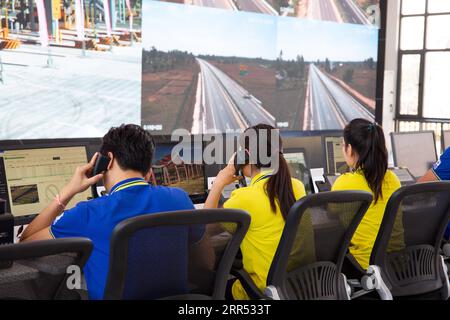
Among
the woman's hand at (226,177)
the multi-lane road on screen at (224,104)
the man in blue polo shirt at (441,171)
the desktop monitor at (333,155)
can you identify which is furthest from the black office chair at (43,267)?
the multi-lane road on screen at (224,104)

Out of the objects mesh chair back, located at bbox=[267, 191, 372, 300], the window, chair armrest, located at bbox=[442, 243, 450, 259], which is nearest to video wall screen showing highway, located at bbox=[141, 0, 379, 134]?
chair armrest, located at bbox=[442, 243, 450, 259]

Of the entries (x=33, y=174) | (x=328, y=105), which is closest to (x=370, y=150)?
(x=33, y=174)

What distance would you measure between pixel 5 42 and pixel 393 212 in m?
2.74

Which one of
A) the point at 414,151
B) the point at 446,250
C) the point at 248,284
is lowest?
the point at 446,250

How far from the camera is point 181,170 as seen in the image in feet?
10.5

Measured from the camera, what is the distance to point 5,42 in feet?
12.2

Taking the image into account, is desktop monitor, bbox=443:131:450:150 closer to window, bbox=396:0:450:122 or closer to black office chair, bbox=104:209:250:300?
black office chair, bbox=104:209:250:300

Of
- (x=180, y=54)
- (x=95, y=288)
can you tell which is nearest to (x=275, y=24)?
(x=180, y=54)

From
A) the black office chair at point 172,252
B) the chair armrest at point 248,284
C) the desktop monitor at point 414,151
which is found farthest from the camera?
the desktop monitor at point 414,151

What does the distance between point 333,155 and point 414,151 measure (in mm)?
873

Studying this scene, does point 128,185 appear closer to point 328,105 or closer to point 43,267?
point 43,267

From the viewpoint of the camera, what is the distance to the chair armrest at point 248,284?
86.0 inches

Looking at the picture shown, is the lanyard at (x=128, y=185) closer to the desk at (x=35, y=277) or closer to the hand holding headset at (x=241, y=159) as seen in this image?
the desk at (x=35, y=277)
